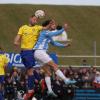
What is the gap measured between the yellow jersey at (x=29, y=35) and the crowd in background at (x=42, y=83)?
3.99ft

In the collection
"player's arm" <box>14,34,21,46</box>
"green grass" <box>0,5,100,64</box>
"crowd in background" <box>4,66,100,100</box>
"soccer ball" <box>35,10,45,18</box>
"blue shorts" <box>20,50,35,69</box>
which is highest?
"soccer ball" <box>35,10,45,18</box>

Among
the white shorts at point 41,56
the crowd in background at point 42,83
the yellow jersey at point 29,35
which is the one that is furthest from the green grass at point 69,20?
the white shorts at point 41,56

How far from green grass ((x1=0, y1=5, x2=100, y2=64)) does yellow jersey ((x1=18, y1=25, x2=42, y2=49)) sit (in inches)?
2216

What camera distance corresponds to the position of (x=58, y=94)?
21000 mm

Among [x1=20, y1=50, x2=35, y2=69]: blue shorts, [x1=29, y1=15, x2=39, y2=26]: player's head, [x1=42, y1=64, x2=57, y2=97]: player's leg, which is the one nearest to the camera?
[x1=29, y1=15, x2=39, y2=26]: player's head

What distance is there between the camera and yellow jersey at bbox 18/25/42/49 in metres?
18.9

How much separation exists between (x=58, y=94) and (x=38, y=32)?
2.78 m

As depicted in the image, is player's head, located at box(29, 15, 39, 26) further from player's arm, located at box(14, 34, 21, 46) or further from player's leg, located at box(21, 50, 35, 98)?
player's leg, located at box(21, 50, 35, 98)

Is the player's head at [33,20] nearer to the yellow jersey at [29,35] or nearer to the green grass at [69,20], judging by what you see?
the yellow jersey at [29,35]

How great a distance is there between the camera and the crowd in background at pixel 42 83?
20812 millimetres

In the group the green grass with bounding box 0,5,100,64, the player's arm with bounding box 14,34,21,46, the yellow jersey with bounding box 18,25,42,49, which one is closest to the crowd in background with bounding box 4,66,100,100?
the yellow jersey with bounding box 18,25,42,49

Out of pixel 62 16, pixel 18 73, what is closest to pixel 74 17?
pixel 62 16

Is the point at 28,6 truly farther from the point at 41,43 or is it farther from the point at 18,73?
the point at 41,43

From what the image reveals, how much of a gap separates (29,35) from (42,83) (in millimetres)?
2030
